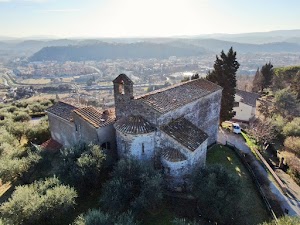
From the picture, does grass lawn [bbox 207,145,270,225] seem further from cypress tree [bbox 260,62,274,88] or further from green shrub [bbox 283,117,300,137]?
cypress tree [bbox 260,62,274,88]

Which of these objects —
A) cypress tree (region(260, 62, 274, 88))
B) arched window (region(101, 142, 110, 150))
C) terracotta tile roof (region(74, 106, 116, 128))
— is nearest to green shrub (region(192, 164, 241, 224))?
arched window (region(101, 142, 110, 150))

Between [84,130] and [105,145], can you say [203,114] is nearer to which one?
[105,145]

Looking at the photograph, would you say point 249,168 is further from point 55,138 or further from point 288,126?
point 55,138

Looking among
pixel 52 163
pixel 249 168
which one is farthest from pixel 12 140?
pixel 249 168

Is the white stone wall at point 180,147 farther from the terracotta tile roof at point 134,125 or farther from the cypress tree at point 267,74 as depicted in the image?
the cypress tree at point 267,74

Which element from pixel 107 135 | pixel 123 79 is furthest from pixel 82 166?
pixel 123 79

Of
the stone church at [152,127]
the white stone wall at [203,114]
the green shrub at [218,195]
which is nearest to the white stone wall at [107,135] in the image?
the stone church at [152,127]

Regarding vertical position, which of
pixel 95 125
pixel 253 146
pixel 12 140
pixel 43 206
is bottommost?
pixel 253 146
